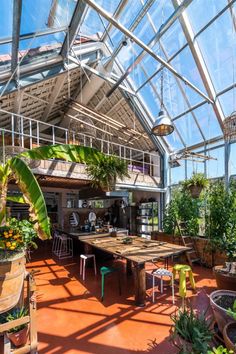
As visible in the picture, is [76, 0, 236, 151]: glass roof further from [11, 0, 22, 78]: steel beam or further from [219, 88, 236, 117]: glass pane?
[11, 0, 22, 78]: steel beam

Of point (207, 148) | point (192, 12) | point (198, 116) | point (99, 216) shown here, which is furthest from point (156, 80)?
point (99, 216)

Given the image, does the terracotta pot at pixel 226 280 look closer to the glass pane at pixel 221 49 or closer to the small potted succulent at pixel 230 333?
the small potted succulent at pixel 230 333

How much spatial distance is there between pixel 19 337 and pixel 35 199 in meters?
1.83

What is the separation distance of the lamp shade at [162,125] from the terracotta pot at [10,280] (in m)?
2.98

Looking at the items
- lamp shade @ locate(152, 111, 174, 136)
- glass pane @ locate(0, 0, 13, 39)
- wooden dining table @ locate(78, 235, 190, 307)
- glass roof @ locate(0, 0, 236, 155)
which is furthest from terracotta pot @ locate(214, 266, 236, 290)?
glass pane @ locate(0, 0, 13, 39)

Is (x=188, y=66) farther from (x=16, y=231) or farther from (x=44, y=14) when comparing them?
(x=16, y=231)

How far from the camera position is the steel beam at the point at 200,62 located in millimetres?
5535

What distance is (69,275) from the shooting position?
5598mm

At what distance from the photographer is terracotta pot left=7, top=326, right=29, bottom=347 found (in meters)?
2.69

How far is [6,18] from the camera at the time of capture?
157 inches

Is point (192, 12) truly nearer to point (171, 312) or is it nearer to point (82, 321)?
point (171, 312)

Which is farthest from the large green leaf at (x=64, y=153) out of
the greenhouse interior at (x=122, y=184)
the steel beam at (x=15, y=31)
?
the steel beam at (x=15, y=31)

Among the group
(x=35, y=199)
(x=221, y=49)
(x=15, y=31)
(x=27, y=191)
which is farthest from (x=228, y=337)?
(x=221, y=49)

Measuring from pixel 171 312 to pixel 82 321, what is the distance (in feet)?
4.74
